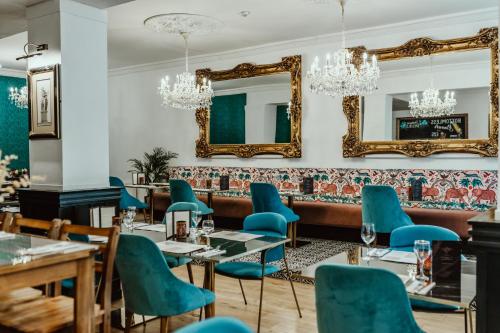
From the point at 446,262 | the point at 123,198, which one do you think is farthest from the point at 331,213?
the point at 446,262

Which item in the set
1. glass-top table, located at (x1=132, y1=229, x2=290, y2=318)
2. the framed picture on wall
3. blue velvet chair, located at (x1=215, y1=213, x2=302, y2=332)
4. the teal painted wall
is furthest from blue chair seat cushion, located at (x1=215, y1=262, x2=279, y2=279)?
the teal painted wall

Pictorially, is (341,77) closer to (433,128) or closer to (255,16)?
(255,16)

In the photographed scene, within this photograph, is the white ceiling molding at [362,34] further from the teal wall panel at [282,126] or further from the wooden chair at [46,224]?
the wooden chair at [46,224]

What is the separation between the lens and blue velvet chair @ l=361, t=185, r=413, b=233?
5133mm

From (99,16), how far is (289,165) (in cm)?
399

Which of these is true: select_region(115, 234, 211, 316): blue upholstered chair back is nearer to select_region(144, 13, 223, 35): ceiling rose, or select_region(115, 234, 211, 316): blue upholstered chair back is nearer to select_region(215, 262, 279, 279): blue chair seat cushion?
select_region(215, 262, 279, 279): blue chair seat cushion

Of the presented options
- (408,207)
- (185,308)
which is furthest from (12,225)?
(408,207)

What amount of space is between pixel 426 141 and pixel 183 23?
3.72 meters

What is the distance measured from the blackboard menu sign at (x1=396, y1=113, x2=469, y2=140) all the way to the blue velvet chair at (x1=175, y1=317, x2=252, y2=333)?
5747mm

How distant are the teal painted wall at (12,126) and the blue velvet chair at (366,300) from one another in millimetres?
9153

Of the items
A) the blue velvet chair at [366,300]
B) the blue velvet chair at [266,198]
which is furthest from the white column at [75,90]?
the blue velvet chair at [366,300]

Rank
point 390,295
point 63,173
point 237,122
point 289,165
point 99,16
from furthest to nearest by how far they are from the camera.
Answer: point 237,122 < point 289,165 < point 99,16 < point 63,173 < point 390,295

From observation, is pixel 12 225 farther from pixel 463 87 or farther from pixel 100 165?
pixel 463 87

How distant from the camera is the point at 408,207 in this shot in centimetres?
622
